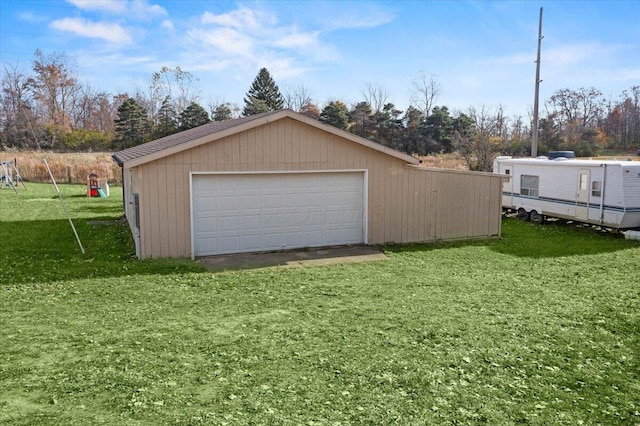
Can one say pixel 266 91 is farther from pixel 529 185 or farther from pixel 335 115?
pixel 529 185

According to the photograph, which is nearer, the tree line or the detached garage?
the detached garage

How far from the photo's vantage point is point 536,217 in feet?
54.1

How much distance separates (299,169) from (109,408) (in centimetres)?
768

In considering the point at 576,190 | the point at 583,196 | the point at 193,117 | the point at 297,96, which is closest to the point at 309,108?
the point at 297,96

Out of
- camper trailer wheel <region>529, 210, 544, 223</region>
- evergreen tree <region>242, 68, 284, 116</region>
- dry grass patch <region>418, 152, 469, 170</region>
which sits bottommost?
camper trailer wheel <region>529, 210, 544, 223</region>

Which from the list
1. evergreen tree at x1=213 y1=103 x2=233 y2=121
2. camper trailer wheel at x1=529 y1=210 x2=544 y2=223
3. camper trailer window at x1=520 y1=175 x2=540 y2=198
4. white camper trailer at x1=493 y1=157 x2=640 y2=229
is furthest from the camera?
evergreen tree at x1=213 y1=103 x2=233 y2=121

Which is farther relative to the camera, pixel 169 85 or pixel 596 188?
pixel 169 85

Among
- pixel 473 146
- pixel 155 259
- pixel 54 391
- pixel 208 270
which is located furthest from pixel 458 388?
pixel 473 146

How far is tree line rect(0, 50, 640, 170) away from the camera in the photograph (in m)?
43.1

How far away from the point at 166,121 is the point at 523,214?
38.1 metres

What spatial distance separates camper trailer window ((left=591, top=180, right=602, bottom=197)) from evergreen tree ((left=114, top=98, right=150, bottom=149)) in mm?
38864

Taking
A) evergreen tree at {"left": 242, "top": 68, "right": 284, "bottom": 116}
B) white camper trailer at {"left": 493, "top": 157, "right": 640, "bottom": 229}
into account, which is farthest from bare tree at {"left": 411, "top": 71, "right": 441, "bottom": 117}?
white camper trailer at {"left": 493, "top": 157, "right": 640, "bottom": 229}

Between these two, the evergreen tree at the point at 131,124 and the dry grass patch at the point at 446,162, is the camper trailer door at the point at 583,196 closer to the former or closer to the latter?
the dry grass patch at the point at 446,162

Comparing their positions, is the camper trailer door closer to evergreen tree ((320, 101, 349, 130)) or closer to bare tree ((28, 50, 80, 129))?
evergreen tree ((320, 101, 349, 130))
